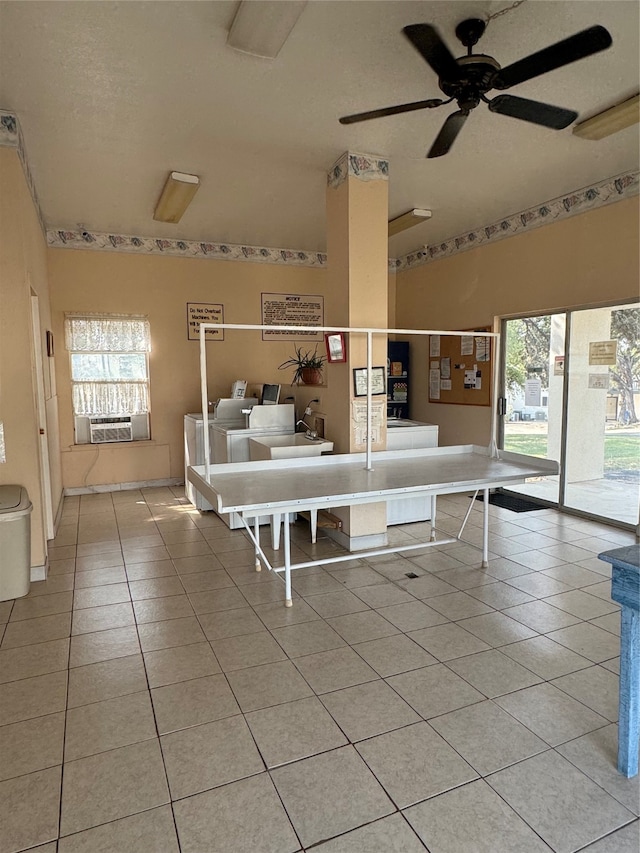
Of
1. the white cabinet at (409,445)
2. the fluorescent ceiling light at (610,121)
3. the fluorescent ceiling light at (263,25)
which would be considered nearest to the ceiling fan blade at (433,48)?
the fluorescent ceiling light at (263,25)

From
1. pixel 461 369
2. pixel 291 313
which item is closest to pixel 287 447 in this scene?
pixel 461 369

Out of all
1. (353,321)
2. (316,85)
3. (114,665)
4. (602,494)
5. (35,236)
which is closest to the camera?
(114,665)

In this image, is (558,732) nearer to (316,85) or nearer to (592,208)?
(316,85)

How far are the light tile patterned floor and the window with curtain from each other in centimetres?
278

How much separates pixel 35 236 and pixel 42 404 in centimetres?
152

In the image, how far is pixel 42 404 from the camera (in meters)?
4.11

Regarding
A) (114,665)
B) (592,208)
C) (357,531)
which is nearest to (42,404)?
(114,665)

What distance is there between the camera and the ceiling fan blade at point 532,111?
2387mm

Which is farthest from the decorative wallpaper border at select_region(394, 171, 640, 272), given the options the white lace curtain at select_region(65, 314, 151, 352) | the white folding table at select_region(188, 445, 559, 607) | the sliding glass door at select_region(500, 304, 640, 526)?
the white lace curtain at select_region(65, 314, 151, 352)

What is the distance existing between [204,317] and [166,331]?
503 mm

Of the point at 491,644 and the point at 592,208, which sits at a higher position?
the point at 592,208

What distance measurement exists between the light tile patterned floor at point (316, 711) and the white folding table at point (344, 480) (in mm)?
466

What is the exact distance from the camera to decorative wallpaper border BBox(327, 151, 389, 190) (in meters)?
3.80

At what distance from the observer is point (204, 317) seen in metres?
6.46
